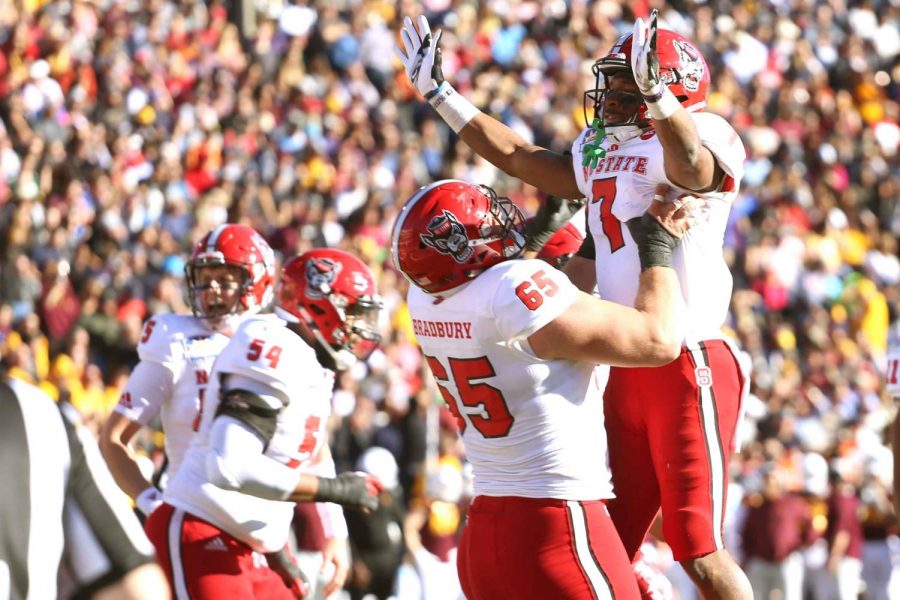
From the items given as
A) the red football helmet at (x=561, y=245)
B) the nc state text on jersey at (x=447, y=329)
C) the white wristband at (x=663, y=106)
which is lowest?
the nc state text on jersey at (x=447, y=329)

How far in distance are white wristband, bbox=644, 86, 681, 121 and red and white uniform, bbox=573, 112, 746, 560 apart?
32 cm

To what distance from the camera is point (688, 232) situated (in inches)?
206

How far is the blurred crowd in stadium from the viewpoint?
13.1 metres

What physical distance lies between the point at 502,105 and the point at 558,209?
12768mm

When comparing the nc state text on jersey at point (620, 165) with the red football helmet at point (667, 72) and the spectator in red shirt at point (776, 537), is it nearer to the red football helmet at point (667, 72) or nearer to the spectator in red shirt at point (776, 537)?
the red football helmet at point (667, 72)

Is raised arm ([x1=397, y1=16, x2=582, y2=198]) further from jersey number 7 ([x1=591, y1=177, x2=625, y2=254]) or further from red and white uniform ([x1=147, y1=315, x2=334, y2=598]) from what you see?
red and white uniform ([x1=147, y1=315, x2=334, y2=598])

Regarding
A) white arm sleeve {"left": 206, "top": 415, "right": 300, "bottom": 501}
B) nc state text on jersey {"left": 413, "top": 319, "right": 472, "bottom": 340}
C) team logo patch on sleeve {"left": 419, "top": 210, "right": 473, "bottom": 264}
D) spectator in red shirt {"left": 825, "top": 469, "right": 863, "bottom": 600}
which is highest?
team logo patch on sleeve {"left": 419, "top": 210, "right": 473, "bottom": 264}

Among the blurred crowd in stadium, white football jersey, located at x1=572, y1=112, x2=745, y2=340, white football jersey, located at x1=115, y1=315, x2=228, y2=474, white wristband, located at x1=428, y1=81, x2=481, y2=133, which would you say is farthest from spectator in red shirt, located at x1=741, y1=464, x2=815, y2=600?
white football jersey, located at x1=572, y1=112, x2=745, y2=340

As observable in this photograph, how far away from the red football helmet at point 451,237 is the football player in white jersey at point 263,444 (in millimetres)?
835

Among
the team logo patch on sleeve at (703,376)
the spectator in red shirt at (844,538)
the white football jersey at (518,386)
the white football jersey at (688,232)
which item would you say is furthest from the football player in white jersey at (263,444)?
the spectator in red shirt at (844,538)

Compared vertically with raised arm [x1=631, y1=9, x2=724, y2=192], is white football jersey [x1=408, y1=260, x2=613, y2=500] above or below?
below

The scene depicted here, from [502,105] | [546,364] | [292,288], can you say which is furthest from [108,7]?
[546,364]

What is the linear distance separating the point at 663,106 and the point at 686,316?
0.80 m

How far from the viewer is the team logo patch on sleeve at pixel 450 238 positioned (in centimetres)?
473
